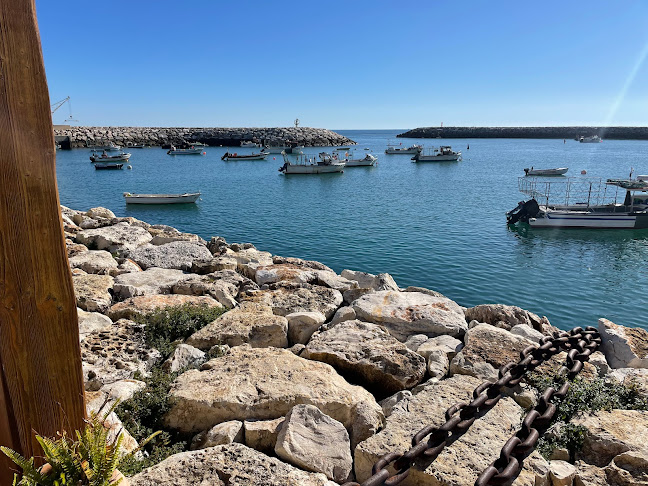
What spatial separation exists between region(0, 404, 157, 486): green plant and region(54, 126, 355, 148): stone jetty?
102820mm

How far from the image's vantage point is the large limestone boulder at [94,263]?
1004 centimetres

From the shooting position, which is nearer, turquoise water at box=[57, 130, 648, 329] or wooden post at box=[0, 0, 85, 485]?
wooden post at box=[0, 0, 85, 485]

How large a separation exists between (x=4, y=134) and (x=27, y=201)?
35 centimetres

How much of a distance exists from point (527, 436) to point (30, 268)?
3411 millimetres

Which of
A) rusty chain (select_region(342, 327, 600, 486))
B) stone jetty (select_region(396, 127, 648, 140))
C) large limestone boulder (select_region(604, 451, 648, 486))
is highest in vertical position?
stone jetty (select_region(396, 127, 648, 140))

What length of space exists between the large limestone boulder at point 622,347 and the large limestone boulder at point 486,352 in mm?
1180

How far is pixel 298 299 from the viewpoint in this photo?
8.11 meters

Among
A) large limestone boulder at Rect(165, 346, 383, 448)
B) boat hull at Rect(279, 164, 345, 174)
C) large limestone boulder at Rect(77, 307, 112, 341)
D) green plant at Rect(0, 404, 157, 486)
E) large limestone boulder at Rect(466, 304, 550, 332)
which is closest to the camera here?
green plant at Rect(0, 404, 157, 486)

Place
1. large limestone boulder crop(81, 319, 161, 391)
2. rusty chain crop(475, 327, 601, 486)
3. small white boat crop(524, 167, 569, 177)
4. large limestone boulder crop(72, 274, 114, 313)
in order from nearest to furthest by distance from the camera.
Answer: rusty chain crop(475, 327, 601, 486)
large limestone boulder crop(81, 319, 161, 391)
large limestone boulder crop(72, 274, 114, 313)
small white boat crop(524, 167, 569, 177)

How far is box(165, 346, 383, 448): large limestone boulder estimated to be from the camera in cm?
446

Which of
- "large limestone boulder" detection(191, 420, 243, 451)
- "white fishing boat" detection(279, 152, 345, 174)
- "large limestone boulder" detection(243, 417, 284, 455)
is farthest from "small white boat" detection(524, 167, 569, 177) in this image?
"large limestone boulder" detection(191, 420, 243, 451)

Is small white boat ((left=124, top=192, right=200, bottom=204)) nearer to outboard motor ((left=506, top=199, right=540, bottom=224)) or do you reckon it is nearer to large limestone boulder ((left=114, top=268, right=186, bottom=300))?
outboard motor ((left=506, top=199, right=540, bottom=224))

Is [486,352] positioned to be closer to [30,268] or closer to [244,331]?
[244,331]

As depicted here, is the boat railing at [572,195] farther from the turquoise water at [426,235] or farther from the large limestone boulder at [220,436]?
the large limestone boulder at [220,436]
